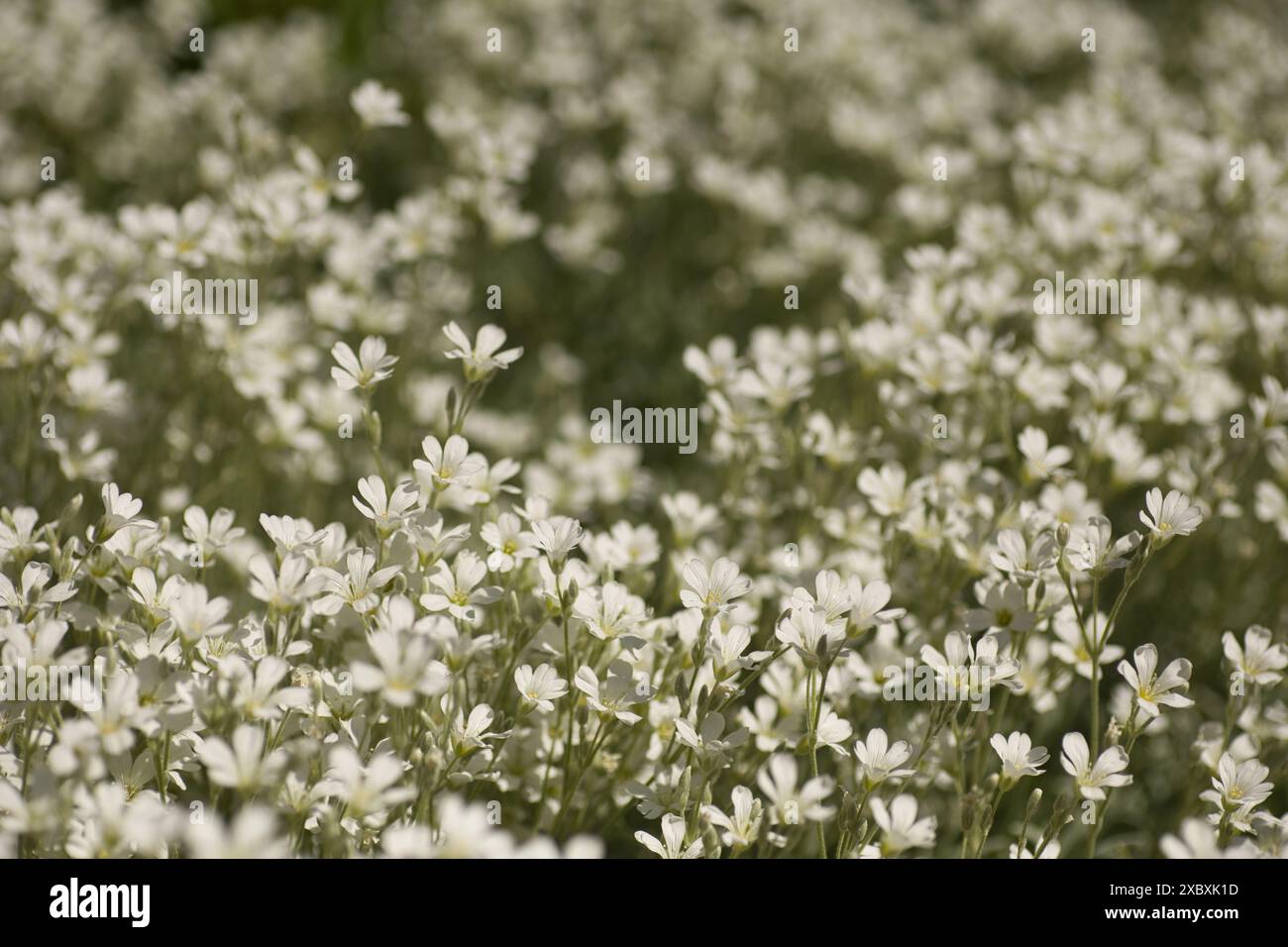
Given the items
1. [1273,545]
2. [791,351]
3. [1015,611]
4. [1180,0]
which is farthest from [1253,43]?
[1015,611]

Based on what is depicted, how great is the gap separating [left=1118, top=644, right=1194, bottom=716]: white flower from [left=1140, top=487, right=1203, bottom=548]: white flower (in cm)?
25

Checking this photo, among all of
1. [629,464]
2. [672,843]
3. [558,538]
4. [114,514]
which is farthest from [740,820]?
[629,464]

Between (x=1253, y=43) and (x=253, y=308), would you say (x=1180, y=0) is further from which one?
(x=253, y=308)

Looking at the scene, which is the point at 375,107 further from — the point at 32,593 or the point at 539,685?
the point at 539,685

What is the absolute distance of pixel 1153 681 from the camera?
2445 millimetres

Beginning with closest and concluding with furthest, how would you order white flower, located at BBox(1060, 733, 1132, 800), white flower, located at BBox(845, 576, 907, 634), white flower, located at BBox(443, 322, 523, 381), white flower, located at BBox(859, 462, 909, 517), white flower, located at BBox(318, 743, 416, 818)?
1. white flower, located at BBox(318, 743, 416, 818)
2. white flower, located at BBox(1060, 733, 1132, 800)
3. white flower, located at BBox(845, 576, 907, 634)
4. white flower, located at BBox(443, 322, 523, 381)
5. white flower, located at BBox(859, 462, 909, 517)

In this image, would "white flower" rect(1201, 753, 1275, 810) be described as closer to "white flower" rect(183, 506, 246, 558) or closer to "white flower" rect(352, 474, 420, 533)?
"white flower" rect(352, 474, 420, 533)

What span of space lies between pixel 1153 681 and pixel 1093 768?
A: 0.27 m

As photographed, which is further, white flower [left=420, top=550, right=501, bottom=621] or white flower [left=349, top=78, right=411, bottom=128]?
white flower [left=349, top=78, right=411, bottom=128]

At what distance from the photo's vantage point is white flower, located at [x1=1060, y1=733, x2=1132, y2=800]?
7.41 feet

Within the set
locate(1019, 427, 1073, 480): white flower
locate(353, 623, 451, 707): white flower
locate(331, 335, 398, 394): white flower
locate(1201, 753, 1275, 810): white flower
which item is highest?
locate(331, 335, 398, 394): white flower

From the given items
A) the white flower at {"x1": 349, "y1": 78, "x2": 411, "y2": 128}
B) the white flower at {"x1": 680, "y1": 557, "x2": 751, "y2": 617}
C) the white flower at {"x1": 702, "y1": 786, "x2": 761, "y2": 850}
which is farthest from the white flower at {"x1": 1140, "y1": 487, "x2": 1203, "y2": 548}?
the white flower at {"x1": 349, "y1": 78, "x2": 411, "y2": 128}
